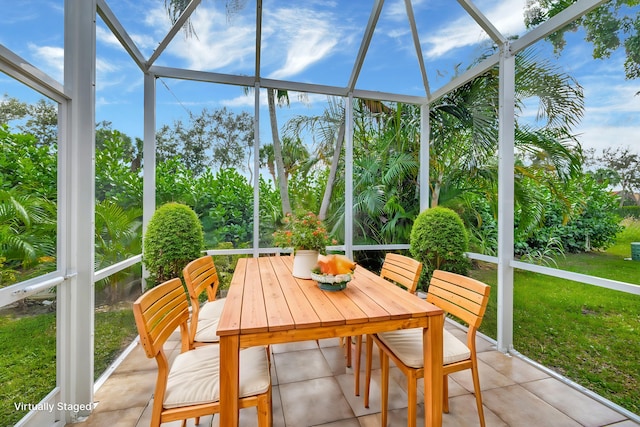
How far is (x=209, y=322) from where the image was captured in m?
2.05

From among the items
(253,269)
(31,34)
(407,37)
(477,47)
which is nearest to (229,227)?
(253,269)

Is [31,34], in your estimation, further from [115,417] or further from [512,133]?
[512,133]

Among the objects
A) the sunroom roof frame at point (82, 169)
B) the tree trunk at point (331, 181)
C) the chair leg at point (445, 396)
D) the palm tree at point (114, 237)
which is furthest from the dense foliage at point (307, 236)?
the tree trunk at point (331, 181)

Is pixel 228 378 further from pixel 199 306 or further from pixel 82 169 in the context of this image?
pixel 82 169

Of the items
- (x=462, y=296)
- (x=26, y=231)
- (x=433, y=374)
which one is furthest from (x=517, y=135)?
(x=26, y=231)

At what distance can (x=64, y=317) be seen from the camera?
1796mm

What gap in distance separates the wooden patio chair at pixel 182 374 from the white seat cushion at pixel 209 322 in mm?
272

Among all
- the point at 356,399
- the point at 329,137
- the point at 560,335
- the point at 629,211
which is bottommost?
the point at 356,399

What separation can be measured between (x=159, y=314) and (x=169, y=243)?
1927 millimetres

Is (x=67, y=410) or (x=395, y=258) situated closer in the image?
(x=67, y=410)

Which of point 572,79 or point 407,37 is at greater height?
point 407,37

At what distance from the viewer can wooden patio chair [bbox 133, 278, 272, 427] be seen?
1.20m

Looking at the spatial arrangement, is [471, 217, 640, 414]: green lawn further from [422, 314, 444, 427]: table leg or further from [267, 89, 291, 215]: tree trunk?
[267, 89, 291, 215]: tree trunk

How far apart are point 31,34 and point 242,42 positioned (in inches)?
86.1
